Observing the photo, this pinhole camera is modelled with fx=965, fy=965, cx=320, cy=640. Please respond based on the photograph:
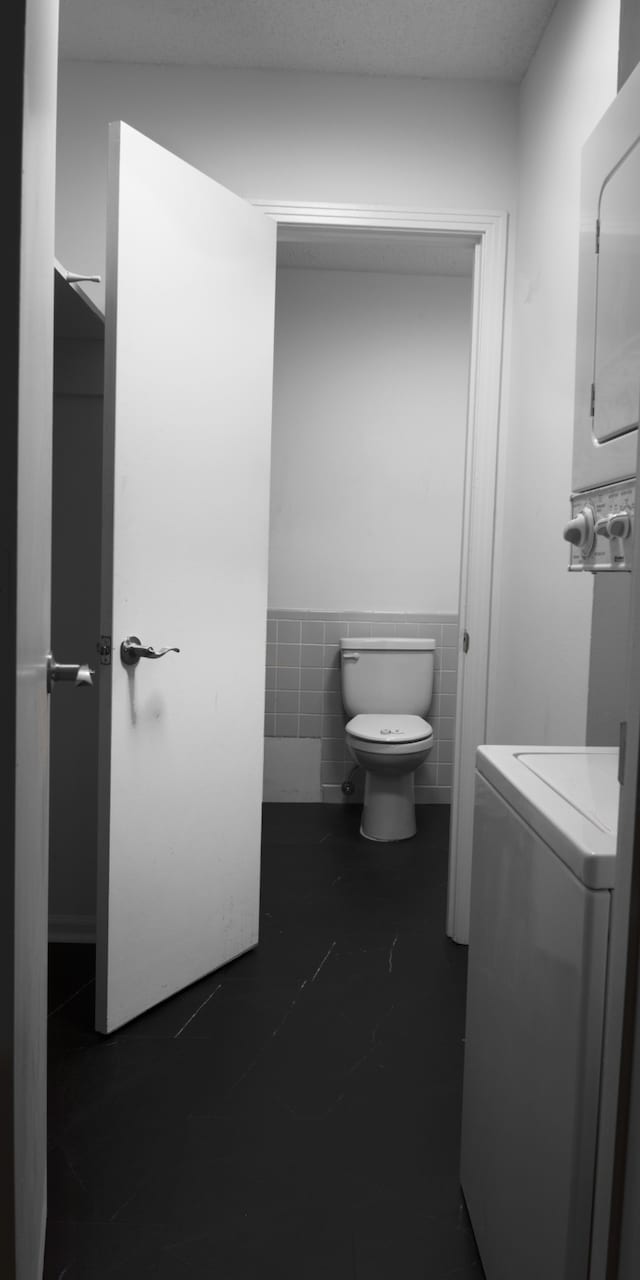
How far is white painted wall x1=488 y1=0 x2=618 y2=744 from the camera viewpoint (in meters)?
2.11

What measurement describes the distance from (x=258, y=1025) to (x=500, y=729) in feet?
3.49

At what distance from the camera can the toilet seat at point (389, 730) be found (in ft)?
12.3

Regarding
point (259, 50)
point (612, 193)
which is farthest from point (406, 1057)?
point (259, 50)

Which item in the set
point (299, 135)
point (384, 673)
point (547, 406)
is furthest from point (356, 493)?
point (547, 406)

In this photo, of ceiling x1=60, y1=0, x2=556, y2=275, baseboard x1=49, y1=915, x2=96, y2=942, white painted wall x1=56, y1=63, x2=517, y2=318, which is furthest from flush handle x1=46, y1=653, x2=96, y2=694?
ceiling x1=60, y1=0, x2=556, y2=275

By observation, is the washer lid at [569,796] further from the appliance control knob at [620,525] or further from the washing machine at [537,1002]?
the appliance control knob at [620,525]

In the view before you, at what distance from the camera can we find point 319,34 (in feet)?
8.32

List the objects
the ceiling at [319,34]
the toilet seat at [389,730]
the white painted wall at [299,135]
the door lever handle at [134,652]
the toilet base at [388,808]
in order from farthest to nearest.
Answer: the toilet base at [388,808]
the toilet seat at [389,730]
the white painted wall at [299,135]
the ceiling at [319,34]
the door lever handle at [134,652]

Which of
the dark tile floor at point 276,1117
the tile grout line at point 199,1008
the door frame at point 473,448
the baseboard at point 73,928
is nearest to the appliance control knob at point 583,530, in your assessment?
the dark tile floor at point 276,1117

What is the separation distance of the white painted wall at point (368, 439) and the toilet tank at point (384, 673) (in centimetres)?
29

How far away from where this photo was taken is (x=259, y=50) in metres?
2.62

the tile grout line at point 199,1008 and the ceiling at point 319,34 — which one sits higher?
the ceiling at point 319,34

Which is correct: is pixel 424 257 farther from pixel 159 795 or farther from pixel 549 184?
pixel 159 795

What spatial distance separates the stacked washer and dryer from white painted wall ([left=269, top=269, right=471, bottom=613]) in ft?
9.19
